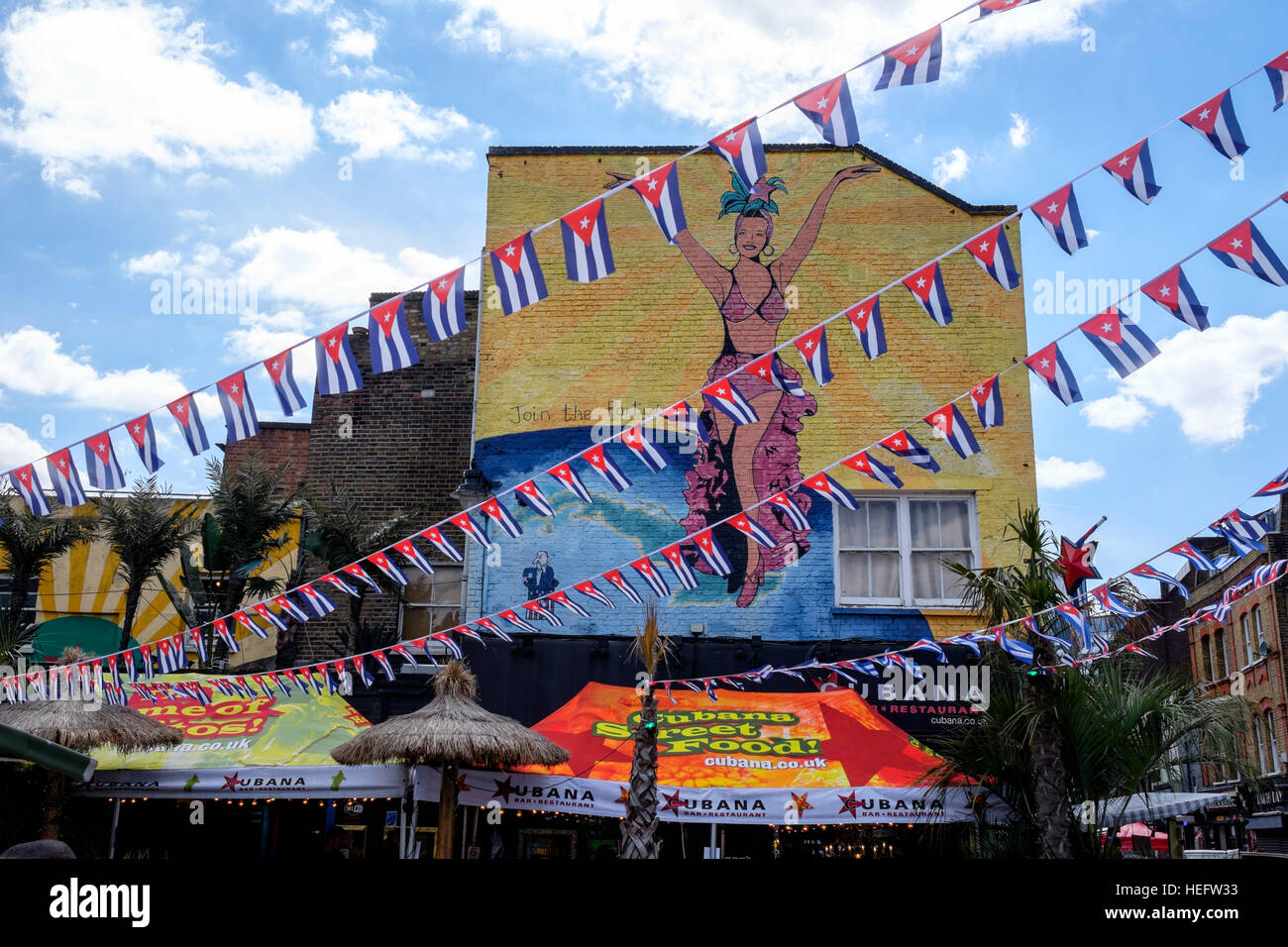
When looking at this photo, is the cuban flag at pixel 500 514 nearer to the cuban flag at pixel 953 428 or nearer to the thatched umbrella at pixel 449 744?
the thatched umbrella at pixel 449 744

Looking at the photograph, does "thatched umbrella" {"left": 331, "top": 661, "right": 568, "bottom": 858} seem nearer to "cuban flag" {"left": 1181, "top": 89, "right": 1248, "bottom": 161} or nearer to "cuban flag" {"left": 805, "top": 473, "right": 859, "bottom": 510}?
"cuban flag" {"left": 805, "top": 473, "right": 859, "bottom": 510}

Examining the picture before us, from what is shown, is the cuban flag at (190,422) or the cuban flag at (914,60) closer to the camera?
the cuban flag at (914,60)

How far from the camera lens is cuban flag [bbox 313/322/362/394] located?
7348mm

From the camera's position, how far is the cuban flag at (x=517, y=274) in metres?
7.23

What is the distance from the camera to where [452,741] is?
10.7 meters

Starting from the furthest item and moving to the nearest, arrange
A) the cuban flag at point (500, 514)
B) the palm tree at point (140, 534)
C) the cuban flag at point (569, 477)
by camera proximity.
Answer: the palm tree at point (140, 534) → the cuban flag at point (500, 514) → the cuban flag at point (569, 477)

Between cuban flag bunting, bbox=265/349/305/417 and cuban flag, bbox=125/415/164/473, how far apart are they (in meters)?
0.99

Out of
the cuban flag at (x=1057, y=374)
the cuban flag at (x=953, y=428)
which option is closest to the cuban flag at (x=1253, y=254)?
the cuban flag at (x=1057, y=374)

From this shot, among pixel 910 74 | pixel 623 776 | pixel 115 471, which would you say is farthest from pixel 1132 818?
pixel 115 471

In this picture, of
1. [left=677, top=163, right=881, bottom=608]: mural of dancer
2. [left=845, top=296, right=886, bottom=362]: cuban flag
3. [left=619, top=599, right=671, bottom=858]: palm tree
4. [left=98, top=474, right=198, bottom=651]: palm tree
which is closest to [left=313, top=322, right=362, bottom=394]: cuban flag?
[left=845, top=296, right=886, bottom=362]: cuban flag

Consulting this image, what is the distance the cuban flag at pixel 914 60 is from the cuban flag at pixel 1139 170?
1.55 meters

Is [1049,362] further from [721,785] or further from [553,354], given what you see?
[553,354]

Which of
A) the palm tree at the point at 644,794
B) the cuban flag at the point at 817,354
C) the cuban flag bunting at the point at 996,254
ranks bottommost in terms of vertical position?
the palm tree at the point at 644,794
